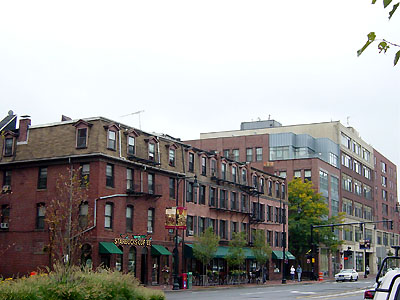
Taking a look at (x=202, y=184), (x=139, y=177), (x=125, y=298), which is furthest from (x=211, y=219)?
(x=125, y=298)

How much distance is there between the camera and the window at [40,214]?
45438 mm

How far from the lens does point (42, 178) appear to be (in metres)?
46.2

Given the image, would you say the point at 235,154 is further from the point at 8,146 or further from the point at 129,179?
the point at 8,146

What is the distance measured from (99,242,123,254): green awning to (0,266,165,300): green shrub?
75.5 feet

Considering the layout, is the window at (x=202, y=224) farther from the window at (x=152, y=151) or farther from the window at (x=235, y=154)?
the window at (x=235, y=154)

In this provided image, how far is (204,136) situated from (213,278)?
1907 inches

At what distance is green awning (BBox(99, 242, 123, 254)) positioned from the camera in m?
42.4

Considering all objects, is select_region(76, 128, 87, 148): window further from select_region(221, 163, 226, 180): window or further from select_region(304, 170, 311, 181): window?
select_region(304, 170, 311, 181): window

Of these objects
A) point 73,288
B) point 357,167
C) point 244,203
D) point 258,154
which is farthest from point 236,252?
point 357,167

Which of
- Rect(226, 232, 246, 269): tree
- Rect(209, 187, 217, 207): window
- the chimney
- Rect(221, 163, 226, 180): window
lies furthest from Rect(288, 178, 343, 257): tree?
the chimney

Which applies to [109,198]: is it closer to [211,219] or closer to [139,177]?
[139,177]

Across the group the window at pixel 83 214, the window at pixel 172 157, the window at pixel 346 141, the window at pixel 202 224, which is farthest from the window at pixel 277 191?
the window at pixel 83 214

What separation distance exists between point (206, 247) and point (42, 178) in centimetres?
1466

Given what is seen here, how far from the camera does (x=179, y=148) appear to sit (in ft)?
176
